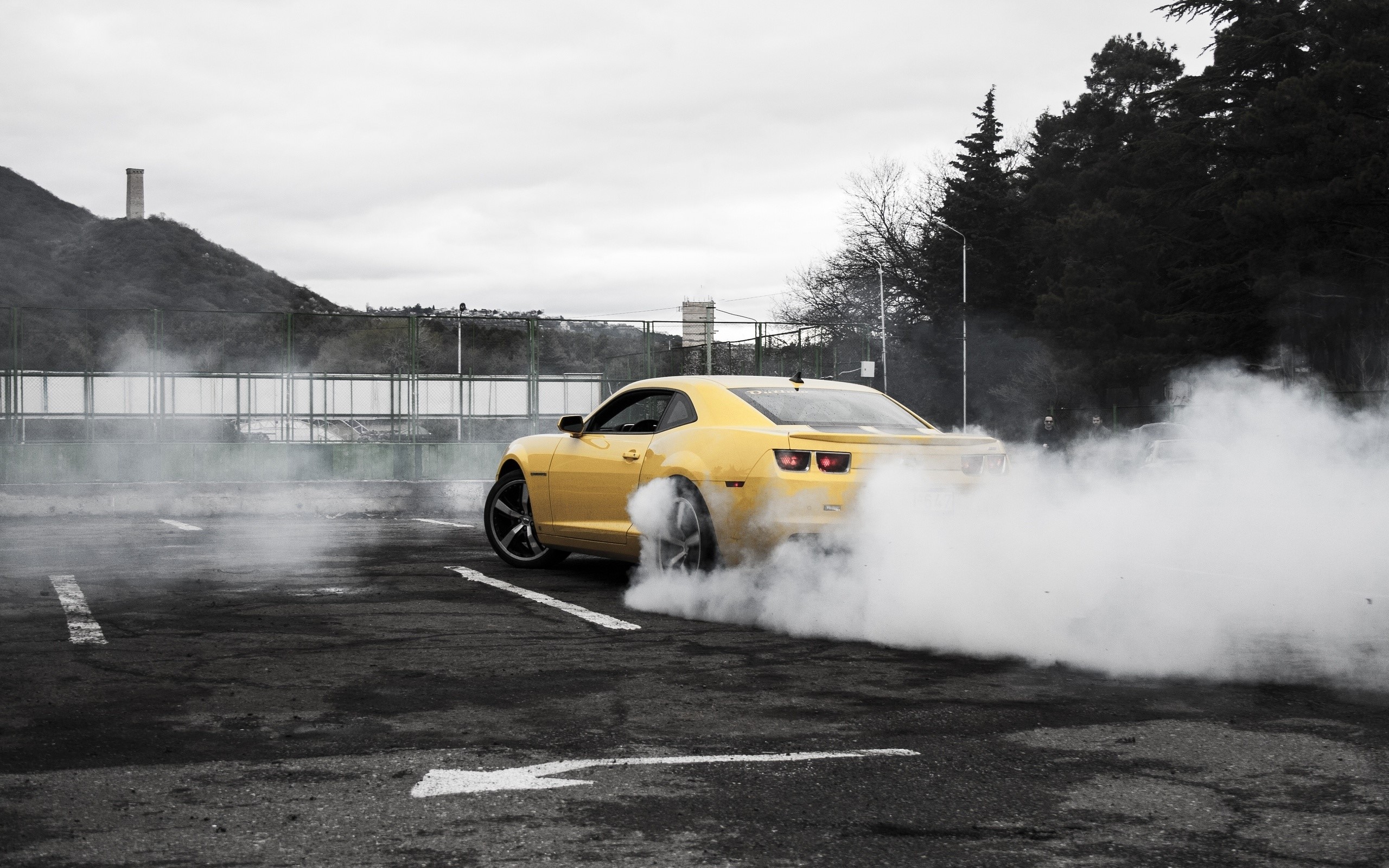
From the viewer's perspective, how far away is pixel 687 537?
7.59m

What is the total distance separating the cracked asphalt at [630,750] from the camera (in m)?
3.31

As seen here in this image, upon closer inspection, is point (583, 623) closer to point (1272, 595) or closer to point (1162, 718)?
point (1162, 718)

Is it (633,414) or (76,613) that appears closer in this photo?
(76,613)

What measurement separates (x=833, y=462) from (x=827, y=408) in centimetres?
99

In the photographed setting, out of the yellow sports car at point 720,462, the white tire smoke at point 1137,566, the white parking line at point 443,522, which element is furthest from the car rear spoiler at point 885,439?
the white parking line at point 443,522

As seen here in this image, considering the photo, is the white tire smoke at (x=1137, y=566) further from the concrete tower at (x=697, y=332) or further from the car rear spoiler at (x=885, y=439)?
the concrete tower at (x=697, y=332)

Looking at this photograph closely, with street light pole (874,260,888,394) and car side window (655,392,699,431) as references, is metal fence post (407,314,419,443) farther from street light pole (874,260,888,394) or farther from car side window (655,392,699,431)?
street light pole (874,260,888,394)

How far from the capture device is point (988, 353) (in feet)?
188

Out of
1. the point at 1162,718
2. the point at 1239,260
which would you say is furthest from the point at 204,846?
the point at 1239,260

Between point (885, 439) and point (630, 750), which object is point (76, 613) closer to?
point (630, 750)

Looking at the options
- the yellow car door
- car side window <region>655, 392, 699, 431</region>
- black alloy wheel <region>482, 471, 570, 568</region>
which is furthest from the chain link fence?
car side window <region>655, 392, 699, 431</region>

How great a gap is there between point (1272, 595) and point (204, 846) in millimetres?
5671

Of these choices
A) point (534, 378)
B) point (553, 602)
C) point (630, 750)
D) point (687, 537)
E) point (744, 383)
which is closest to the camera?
point (630, 750)

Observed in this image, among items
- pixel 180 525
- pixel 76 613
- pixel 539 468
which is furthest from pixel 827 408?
pixel 180 525
